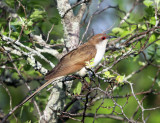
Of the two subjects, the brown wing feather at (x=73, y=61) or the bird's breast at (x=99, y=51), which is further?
the bird's breast at (x=99, y=51)

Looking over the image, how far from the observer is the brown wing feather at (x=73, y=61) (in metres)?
4.96

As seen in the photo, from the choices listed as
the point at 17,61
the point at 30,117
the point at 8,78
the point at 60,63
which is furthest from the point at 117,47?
the point at 30,117

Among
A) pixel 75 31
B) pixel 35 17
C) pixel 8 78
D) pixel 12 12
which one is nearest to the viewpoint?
pixel 35 17

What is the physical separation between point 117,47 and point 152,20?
78 cm

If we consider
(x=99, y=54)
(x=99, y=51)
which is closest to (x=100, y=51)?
(x=99, y=51)

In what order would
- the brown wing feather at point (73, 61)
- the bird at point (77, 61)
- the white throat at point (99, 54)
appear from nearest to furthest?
the bird at point (77, 61) → the brown wing feather at point (73, 61) → the white throat at point (99, 54)

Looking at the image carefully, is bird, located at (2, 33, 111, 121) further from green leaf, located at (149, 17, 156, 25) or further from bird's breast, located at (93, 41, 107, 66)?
green leaf, located at (149, 17, 156, 25)

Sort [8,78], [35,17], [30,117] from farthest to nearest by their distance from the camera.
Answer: [30,117]
[8,78]
[35,17]

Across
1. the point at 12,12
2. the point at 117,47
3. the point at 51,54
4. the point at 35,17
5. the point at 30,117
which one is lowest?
the point at 30,117

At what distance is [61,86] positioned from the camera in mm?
5000

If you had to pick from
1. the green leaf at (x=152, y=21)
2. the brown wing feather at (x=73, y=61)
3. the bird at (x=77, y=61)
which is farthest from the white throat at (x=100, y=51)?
the green leaf at (x=152, y=21)

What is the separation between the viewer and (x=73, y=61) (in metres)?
5.25

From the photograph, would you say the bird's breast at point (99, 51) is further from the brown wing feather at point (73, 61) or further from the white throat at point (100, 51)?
the brown wing feather at point (73, 61)

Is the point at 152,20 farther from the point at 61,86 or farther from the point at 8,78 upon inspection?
the point at 8,78
